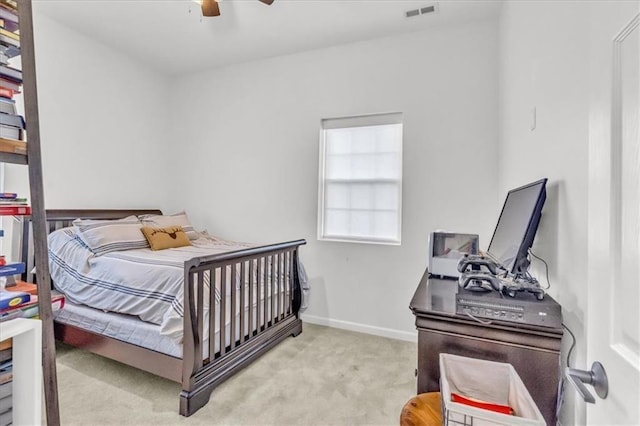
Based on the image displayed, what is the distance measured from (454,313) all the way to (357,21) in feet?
8.93

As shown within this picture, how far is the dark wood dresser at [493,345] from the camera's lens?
3.51 feet

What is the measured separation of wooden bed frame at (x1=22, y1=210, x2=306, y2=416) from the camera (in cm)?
191

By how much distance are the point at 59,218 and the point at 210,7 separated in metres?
2.31

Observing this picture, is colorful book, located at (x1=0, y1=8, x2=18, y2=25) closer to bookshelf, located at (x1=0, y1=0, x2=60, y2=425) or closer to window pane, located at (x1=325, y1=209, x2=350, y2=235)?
bookshelf, located at (x1=0, y1=0, x2=60, y2=425)

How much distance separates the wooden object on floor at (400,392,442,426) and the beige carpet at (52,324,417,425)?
86 centimetres

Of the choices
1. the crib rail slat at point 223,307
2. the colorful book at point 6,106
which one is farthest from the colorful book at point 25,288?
the crib rail slat at point 223,307

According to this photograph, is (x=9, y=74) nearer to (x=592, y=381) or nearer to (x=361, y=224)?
(x=592, y=381)

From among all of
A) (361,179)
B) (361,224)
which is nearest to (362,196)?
(361,179)

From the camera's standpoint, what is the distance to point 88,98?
3.32 metres

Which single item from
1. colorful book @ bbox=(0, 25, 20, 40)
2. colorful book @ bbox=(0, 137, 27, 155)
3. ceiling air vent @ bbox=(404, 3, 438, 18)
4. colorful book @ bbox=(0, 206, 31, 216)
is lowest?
colorful book @ bbox=(0, 206, 31, 216)

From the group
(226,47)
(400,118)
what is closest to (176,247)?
(226,47)

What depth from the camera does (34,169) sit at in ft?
3.42

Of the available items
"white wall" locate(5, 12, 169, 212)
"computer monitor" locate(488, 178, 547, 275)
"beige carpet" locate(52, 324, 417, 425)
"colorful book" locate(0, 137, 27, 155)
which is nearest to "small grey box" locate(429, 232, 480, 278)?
"computer monitor" locate(488, 178, 547, 275)

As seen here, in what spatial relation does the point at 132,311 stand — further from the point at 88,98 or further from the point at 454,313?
the point at 88,98
